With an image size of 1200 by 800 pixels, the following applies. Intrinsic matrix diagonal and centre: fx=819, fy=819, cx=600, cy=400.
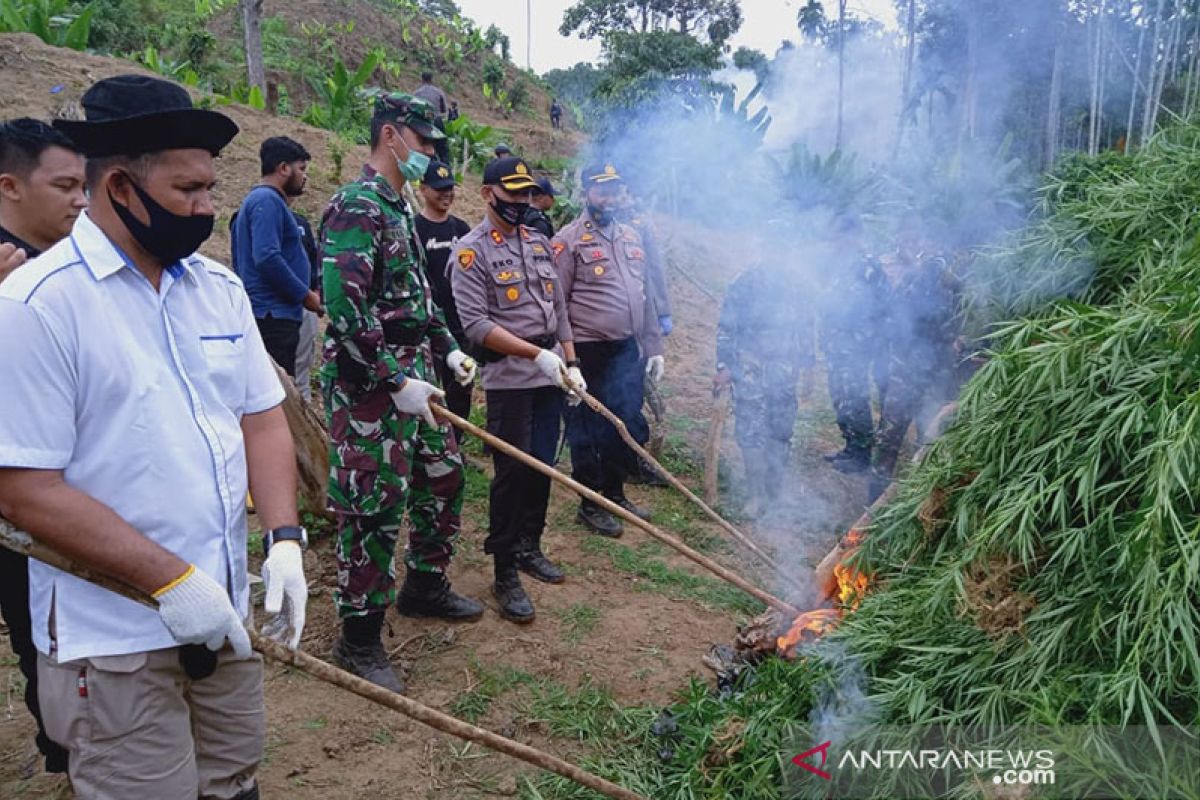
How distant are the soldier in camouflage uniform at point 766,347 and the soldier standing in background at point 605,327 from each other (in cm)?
58

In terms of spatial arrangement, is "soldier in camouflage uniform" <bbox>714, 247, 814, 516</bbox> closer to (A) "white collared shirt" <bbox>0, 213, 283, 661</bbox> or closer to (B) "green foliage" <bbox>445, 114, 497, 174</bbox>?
(A) "white collared shirt" <bbox>0, 213, 283, 661</bbox>

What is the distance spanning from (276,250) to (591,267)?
2005mm

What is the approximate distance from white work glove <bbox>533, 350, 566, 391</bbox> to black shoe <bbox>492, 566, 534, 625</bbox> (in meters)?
1.04

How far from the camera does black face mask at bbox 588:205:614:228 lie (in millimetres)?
5609

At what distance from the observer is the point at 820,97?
2297 cm

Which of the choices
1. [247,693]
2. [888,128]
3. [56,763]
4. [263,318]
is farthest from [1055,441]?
[888,128]

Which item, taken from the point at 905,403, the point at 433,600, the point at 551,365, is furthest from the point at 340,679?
the point at 905,403

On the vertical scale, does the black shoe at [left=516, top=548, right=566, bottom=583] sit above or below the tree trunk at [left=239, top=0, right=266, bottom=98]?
below

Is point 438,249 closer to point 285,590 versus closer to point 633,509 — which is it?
point 633,509

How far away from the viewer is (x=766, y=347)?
5.98 m

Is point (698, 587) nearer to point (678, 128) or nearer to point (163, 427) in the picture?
point (163, 427)

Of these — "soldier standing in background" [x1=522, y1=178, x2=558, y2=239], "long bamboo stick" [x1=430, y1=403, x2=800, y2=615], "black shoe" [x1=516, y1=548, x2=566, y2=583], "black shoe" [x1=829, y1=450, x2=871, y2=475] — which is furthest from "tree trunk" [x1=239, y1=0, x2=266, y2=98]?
"long bamboo stick" [x1=430, y1=403, x2=800, y2=615]

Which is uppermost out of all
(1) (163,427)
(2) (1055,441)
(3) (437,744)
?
(1) (163,427)

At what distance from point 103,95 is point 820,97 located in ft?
77.5
